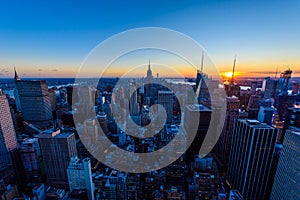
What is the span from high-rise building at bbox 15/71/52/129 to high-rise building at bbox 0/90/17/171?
382 centimetres

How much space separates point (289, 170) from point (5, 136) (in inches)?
350

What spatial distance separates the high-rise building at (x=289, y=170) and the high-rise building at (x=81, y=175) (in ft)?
15.5

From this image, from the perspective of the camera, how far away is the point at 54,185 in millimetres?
4859

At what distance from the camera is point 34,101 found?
9.11 m

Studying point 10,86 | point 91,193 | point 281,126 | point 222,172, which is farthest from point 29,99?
point 281,126

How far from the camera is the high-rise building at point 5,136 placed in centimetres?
505

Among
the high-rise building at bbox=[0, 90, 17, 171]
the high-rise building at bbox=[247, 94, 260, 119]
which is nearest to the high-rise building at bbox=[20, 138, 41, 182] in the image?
the high-rise building at bbox=[0, 90, 17, 171]

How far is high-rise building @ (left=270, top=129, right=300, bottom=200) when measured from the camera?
10.1ft

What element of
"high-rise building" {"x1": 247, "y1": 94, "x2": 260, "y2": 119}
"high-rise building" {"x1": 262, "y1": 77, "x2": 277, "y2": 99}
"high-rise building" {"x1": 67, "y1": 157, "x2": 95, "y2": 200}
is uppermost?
"high-rise building" {"x1": 262, "y1": 77, "x2": 277, "y2": 99}

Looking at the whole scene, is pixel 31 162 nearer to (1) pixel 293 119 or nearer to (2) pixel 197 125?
(2) pixel 197 125

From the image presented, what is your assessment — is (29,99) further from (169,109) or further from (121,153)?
(169,109)

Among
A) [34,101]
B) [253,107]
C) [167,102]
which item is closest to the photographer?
[167,102]

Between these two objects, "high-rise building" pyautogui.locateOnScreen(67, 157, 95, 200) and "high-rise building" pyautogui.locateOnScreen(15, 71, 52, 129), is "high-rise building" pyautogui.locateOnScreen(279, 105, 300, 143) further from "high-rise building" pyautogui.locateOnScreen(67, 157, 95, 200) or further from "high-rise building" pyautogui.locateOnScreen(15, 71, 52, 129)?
"high-rise building" pyautogui.locateOnScreen(15, 71, 52, 129)

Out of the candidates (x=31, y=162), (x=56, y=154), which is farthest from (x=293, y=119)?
(x=31, y=162)
